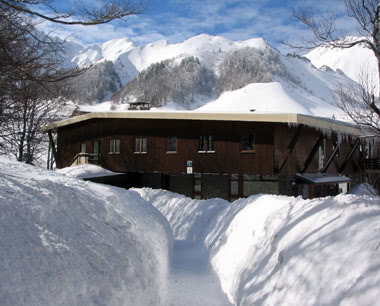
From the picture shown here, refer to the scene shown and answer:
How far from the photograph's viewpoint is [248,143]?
60.7 feet

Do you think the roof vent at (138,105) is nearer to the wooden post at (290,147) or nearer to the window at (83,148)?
the window at (83,148)

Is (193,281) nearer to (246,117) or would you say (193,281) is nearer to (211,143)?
(246,117)

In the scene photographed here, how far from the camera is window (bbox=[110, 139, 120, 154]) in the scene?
2228 cm

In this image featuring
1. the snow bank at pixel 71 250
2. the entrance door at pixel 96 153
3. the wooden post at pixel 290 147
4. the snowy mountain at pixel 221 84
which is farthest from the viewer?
the snowy mountain at pixel 221 84

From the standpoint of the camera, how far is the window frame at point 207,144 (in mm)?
19234

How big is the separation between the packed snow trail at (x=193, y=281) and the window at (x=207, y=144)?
8.75m

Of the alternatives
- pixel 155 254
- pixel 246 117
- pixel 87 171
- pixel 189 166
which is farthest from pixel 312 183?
pixel 155 254

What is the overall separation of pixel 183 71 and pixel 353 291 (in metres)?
155

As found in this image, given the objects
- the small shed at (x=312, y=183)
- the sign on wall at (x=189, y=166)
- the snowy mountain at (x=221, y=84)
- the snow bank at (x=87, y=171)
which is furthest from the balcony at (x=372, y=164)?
the snowy mountain at (x=221, y=84)

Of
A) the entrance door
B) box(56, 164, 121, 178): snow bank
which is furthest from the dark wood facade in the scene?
box(56, 164, 121, 178): snow bank

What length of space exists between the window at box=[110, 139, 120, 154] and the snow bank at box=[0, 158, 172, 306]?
14703 millimetres

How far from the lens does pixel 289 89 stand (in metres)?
142

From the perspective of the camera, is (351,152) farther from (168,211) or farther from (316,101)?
(316,101)

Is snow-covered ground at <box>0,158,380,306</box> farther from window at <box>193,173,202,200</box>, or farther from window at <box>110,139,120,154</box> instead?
window at <box>110,139,120,154</box>
